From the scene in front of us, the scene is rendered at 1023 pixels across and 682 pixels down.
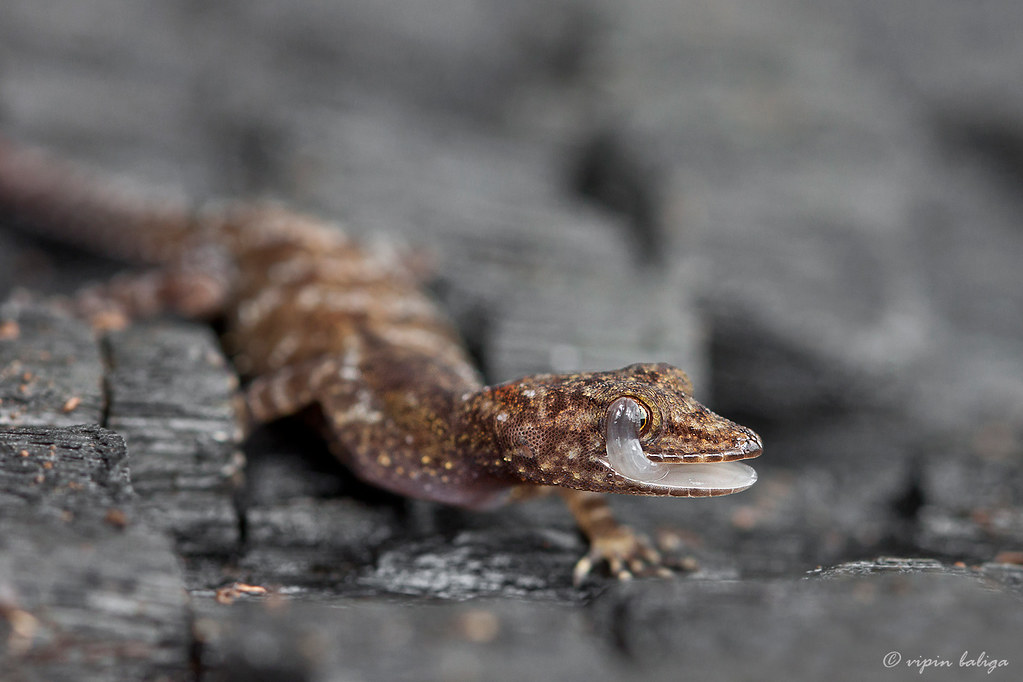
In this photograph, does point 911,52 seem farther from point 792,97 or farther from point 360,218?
point 360,218

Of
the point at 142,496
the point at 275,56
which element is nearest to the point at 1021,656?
the point at 142,496

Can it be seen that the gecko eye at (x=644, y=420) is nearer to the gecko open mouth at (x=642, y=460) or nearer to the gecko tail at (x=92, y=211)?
the gecko open mouth at (x=642, y=460)

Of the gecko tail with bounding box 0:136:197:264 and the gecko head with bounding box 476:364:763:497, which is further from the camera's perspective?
the gecko tail with bounding box 0:136:197:264

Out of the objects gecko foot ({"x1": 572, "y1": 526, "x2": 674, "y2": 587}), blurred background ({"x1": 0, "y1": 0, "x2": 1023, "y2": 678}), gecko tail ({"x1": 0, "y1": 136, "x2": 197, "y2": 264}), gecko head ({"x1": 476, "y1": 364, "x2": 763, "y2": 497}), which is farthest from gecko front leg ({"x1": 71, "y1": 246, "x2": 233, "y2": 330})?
gecko foot ({"x1": 572, "y1": 526, "x2": 674, "y2": 587})

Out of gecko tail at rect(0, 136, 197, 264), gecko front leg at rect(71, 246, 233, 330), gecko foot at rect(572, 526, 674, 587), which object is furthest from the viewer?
gecko tail at rect(0, 136, 197, 264)

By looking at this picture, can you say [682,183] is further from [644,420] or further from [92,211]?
[92,211]

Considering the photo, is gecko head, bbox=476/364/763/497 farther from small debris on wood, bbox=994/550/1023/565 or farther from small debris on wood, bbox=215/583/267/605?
small debris on wood, bbox=994/550/1023/565
